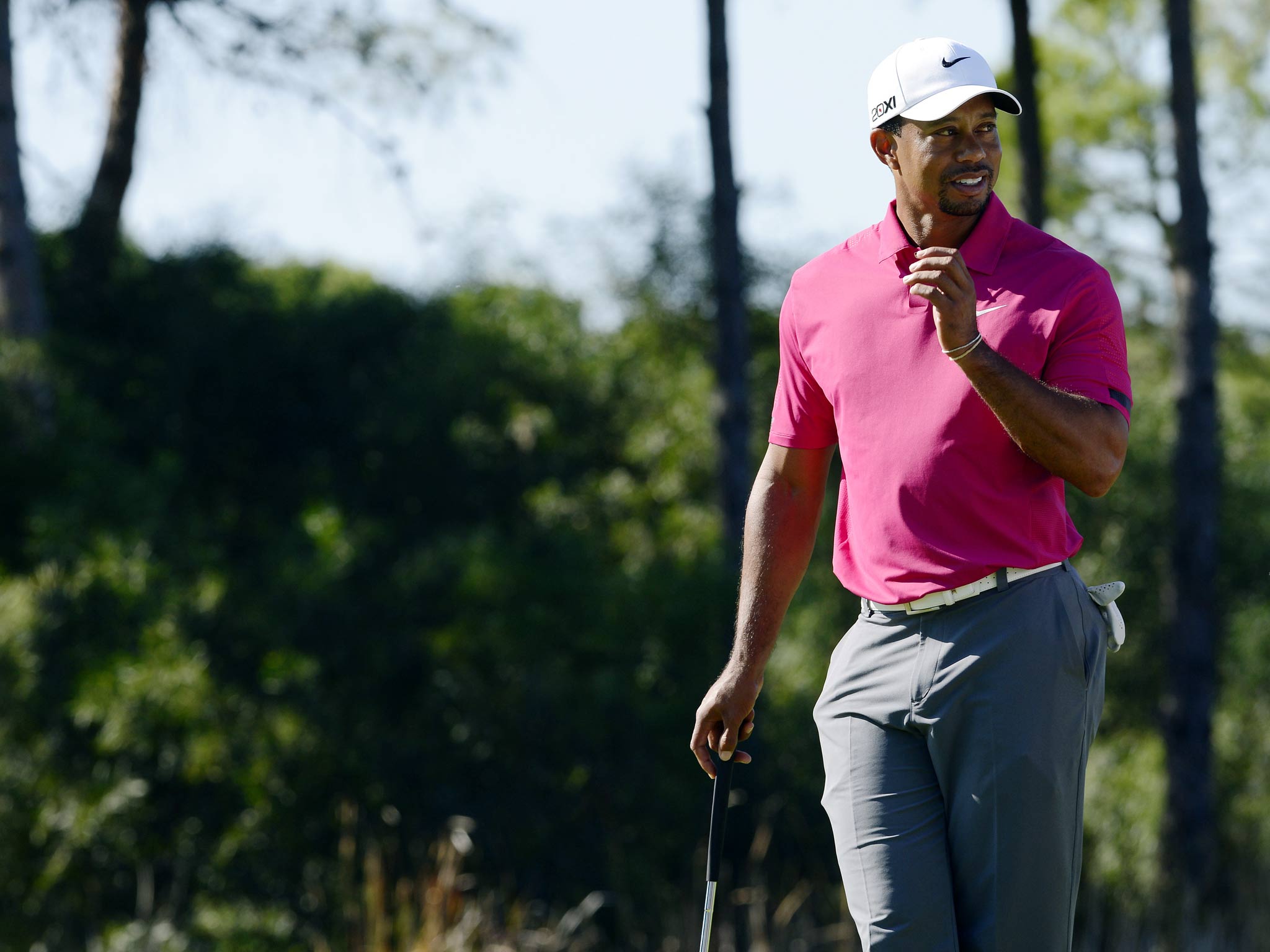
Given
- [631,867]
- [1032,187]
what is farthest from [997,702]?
[1032,187]

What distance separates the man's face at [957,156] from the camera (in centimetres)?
226

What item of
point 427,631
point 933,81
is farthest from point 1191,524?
point 933,81

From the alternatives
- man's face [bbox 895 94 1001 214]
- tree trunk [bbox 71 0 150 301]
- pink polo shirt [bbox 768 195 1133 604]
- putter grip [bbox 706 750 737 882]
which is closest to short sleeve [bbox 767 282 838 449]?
pink polo shirt [bbox 768 195 1133 604]

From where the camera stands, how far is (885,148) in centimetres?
243

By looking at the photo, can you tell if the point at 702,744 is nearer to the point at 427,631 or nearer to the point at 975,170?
the point at 975,170

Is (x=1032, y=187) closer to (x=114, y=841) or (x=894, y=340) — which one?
(x=114, y=841)

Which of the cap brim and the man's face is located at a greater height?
the cap brim

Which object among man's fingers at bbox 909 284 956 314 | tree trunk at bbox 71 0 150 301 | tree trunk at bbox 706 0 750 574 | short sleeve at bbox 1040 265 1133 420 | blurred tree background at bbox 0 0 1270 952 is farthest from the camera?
tree trunk at bbox 71 0 150 301

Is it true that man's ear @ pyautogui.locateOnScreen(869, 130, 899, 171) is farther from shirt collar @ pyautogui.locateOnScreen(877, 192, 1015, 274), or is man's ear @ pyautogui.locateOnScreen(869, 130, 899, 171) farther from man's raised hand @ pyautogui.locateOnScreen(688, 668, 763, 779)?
man's raised hand @ pyautogui.locateOnScreen(688, 668, 763, 779)

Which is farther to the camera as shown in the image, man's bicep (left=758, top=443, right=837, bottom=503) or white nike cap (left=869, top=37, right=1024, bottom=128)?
man's bicep (left=758, top=443, right=837, bottom=503)

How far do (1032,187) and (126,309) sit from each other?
611 cm

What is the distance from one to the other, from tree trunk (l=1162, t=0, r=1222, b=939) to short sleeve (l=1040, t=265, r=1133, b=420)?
6936 mm

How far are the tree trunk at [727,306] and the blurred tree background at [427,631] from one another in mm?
430

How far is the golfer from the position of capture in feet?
7.09
